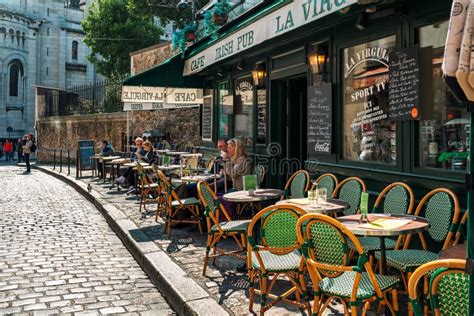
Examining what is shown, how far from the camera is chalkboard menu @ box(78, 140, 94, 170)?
15.7 m

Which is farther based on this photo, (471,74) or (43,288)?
(43,288)

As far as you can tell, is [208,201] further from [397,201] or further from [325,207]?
[397,201]

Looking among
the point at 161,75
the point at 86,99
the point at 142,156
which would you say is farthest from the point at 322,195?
the point at 86,99

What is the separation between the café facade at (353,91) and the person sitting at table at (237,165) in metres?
0.95

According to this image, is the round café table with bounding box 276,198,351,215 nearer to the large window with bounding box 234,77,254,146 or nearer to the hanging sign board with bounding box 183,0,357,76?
the hanging sign board with bounding box 183,0,357,76

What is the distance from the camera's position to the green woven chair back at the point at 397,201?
450 centimetres

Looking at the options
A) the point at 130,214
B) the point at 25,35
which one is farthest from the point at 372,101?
the point at 25,35

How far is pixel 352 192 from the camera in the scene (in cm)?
523

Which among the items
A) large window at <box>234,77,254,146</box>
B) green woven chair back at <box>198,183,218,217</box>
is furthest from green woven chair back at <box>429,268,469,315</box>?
large window at <box>234,77,254,146</box>

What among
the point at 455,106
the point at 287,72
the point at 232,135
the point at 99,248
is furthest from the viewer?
the point at 232,135

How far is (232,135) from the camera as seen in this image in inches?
393

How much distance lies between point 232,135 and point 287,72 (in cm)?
276

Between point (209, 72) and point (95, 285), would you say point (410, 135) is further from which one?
point (209, 72)

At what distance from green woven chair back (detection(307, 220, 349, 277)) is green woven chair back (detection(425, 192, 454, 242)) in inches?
58.9
